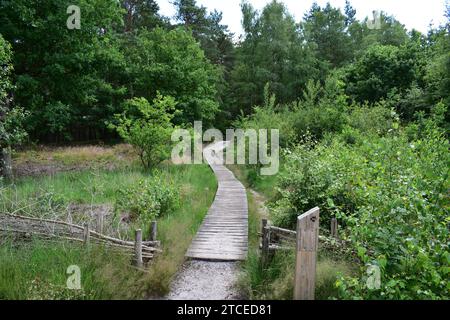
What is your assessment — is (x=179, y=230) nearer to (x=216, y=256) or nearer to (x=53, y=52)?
(x=216, y=256)

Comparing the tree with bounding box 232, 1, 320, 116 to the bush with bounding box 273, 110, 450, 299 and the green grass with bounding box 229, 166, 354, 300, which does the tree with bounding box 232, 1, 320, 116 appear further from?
the green grass with bounding box 229, 166, 354, 300

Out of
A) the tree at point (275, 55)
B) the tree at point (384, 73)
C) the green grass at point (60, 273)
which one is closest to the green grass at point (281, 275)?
the green grass at point (60, 273)

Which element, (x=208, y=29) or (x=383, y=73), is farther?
(x=208, y=29)

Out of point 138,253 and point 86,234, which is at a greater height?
point 86,234

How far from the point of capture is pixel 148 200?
7.79 m

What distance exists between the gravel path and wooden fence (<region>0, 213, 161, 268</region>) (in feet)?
2.22

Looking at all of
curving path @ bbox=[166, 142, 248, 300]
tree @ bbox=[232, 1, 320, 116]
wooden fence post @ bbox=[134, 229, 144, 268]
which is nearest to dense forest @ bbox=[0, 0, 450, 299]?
tree @ bbox=[232, 1, 320, 116]

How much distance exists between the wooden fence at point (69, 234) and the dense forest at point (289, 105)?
6.15 feet

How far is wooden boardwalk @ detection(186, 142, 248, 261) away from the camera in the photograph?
6199mm

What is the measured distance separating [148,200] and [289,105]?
16767 millimetres

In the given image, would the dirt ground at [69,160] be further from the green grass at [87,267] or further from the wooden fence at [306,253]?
the wooden fence at [306,253]

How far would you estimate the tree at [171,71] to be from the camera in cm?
2144

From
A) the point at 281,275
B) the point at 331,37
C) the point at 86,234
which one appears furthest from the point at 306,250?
the point at 331,37
